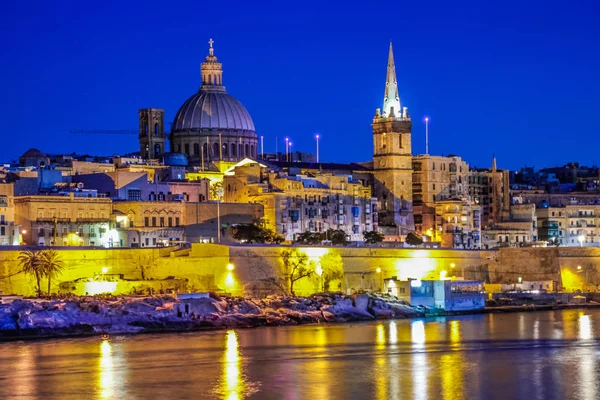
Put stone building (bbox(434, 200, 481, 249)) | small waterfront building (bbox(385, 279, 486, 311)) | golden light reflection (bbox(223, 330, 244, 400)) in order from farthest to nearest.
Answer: stone building (bbox(434, 200, 481, 249)) → small waterfront building (bbox(385, 279, 486, 311)) → golden light reflection (bbox(223, 330, 244, 400))

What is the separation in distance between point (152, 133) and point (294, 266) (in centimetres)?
2949

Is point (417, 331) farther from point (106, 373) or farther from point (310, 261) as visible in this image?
point (106, 373)

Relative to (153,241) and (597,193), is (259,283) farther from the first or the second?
(597,193)

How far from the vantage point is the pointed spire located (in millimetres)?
74438

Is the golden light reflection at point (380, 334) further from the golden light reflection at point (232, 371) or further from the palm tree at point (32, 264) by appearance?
the palm tree at point (32, 264)

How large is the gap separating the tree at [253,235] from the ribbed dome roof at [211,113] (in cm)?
1804

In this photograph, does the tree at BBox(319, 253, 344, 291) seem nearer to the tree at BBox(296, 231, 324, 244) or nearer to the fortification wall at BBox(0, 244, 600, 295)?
the fortification wall at BBox(0, 244, 600, 295)

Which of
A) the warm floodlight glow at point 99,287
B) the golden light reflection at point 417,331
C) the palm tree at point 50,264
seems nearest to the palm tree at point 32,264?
the palm tree at point 50,264

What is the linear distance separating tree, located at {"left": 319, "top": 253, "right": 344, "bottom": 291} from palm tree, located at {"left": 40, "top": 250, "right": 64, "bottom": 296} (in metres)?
10.1

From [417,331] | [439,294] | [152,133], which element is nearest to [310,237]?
[439,294]

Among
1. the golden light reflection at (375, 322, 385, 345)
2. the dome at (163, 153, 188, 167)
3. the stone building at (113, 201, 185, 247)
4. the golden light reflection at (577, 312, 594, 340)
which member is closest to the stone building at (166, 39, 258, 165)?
the dome at (163, 153, 188, 167)

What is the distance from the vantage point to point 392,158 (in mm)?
73188

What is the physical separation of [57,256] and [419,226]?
3305cm

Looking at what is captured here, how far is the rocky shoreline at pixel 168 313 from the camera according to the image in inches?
1447
